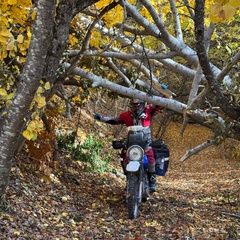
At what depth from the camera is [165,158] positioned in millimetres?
5828

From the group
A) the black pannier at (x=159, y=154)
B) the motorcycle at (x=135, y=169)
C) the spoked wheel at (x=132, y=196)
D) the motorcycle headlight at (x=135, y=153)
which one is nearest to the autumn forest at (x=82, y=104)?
the spoked wheel at (x=132, y=196)

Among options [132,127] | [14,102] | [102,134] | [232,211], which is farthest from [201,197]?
[102,134]

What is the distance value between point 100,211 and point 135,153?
0.95m

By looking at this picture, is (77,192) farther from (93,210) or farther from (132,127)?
(132,127)

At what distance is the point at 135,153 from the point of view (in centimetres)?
525

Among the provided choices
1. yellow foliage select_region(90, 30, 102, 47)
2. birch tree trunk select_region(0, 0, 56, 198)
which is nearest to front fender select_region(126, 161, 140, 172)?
yellow foliage select_region(90, 30, 102, 47)

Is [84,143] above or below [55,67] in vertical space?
above

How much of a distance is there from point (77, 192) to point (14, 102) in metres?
3.27

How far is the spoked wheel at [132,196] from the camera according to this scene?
16.3 ft

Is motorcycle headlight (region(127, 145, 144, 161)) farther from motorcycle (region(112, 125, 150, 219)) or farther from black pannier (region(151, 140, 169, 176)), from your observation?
black pannier (region(151, 140, 169, 176))

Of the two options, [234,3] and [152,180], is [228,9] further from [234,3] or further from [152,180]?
[152,180]

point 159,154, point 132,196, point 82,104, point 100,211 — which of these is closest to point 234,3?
point 132,196

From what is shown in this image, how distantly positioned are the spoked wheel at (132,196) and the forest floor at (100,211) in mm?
112

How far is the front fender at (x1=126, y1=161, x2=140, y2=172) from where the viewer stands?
5.02 metres
